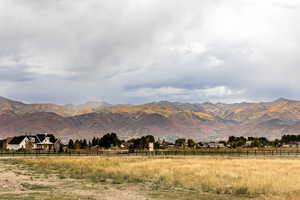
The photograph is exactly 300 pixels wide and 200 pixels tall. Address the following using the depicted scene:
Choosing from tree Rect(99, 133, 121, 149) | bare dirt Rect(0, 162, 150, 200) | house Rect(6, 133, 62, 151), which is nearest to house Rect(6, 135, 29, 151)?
house Rect(6, 133, 62, 151)

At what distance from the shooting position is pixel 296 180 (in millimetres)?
33125

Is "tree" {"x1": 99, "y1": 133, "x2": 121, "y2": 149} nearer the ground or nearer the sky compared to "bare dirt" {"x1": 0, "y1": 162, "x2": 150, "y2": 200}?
nearer the ground

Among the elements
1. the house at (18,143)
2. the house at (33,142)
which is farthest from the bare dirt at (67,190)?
the house at (18,143)

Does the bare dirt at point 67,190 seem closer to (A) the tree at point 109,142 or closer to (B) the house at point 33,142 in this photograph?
(B) the house at point 33,142

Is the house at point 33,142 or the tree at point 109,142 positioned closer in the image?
the house at point 33,142

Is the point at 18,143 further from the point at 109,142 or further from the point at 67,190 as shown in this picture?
the point at 67,190

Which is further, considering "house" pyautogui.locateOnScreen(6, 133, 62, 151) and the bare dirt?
"house" pyautogui.locateOnScreen(6, 133, 62, 151)

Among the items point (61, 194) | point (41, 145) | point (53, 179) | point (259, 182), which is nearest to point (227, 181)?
point (259, 182)

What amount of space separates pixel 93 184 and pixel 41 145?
377 ft

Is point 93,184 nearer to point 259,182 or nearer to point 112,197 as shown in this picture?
point 112,197

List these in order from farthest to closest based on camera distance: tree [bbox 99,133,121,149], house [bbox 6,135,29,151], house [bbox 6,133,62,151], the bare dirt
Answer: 1. tree [bbox 99,133,121,149]
2. house [bbox 6,135,29,151]
3. house [bbox 6,133,62,151]
4. the bare dirt

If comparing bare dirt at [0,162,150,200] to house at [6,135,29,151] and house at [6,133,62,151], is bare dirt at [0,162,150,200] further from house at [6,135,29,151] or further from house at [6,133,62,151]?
house at [6,135,29,151]

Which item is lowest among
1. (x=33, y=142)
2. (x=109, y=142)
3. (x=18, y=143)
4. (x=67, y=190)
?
(x=109, y=142)

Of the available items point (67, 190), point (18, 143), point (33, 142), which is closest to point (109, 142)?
point (33, 142)
